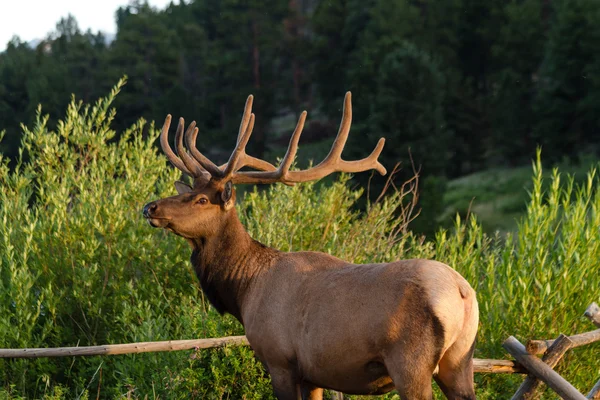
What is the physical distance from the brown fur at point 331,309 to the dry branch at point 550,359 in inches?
54.4

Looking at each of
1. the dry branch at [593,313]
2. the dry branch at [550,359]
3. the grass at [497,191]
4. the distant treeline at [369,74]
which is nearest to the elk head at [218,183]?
the dry branch at [550,359]

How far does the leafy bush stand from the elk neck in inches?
27.8

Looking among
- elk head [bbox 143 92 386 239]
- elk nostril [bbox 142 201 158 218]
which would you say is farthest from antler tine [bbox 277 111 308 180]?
elk nostril [bbox 142 201 158 218]

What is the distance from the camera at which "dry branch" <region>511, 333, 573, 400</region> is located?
6.07m

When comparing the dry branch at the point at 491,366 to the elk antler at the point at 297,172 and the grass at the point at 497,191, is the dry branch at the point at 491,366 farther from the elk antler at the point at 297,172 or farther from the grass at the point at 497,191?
the grass at the point at 497,191

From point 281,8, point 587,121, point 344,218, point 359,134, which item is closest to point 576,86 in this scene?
point 587,121

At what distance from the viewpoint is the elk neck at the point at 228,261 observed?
19.9 feet

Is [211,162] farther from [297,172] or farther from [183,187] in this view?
[297,172]

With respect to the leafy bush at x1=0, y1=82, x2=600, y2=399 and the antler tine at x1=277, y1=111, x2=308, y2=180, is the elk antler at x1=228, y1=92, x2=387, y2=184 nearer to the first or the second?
the antler tine at x1=277, y1=111, x2=308, y2=180

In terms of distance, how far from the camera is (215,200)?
6.17 m

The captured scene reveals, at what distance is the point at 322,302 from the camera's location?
5242mm

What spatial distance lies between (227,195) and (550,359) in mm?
2589

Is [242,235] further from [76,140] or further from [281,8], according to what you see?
[281,8]

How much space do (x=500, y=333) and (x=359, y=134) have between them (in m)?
34.7
